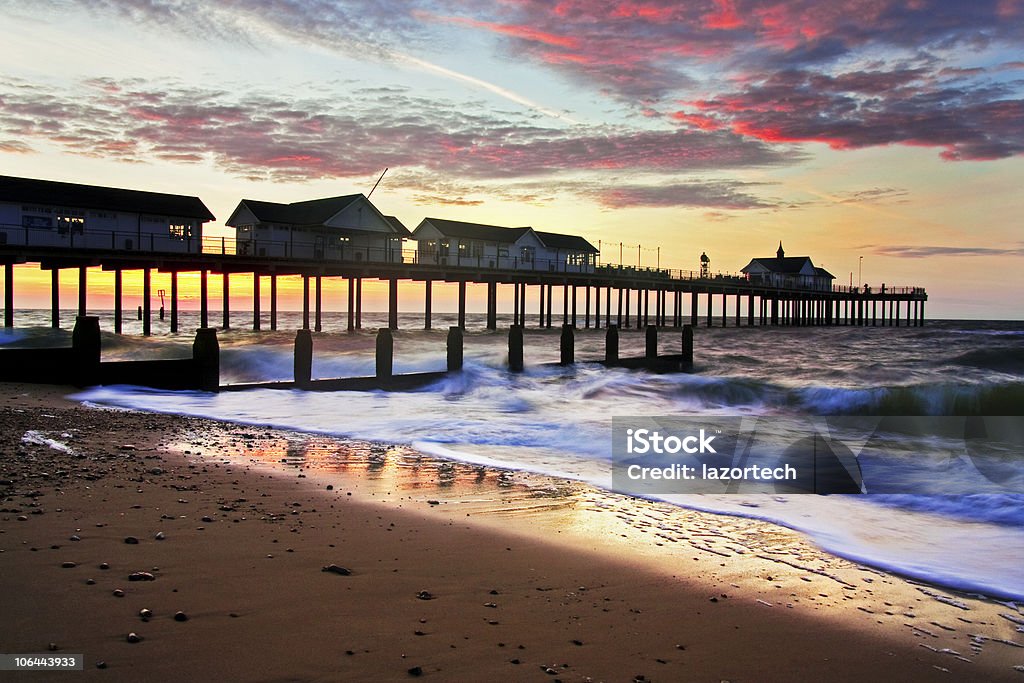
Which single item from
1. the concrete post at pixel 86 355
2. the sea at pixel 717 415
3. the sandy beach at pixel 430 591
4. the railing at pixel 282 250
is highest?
the railing at pixel 282 250

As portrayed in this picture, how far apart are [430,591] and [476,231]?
5074 centimetres

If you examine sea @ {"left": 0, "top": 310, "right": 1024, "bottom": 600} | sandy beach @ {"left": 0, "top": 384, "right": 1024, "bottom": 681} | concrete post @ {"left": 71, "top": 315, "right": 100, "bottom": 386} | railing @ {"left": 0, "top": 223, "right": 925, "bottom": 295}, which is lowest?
sea @ {"left": 0, "top": 310, "right": 1024, "bottom": 600}

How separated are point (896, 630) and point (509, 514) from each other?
306 cm

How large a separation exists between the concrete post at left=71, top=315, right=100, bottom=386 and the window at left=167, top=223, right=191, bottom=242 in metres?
25.3

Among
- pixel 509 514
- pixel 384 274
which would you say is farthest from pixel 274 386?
pixel 384 274

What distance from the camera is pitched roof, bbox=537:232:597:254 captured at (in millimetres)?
60188

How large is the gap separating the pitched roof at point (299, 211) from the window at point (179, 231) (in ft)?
13.2

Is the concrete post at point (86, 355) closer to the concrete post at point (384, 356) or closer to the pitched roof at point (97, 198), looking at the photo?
the concrete post at point (384, 356)

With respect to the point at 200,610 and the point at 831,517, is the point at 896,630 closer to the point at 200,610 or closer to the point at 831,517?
the point at 831,517

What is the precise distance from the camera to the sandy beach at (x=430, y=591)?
3.38 m

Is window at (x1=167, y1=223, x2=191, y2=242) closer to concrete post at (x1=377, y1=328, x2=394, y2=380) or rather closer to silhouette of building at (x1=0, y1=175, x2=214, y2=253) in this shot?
silhouette of building at (x1=0, y1=175, x2=214, y2=253)

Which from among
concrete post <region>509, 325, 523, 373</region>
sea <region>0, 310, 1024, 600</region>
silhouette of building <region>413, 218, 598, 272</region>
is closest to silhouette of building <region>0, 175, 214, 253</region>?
sea <region>0, 310, 1024, 600</region>

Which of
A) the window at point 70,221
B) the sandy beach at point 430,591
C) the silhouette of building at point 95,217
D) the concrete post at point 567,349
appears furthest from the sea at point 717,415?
the window at point 70,221

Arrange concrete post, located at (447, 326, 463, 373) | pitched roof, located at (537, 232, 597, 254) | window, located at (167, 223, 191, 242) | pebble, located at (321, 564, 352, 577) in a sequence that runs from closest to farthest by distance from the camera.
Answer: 1. pebble, located at (321, 564, 352, 577)
2. concrete post, located at (447, 326, 463, 373)
3. window, located at (167, 223, 191, 242)
4. pitched roof, located at (537, 232, 597, 254)
